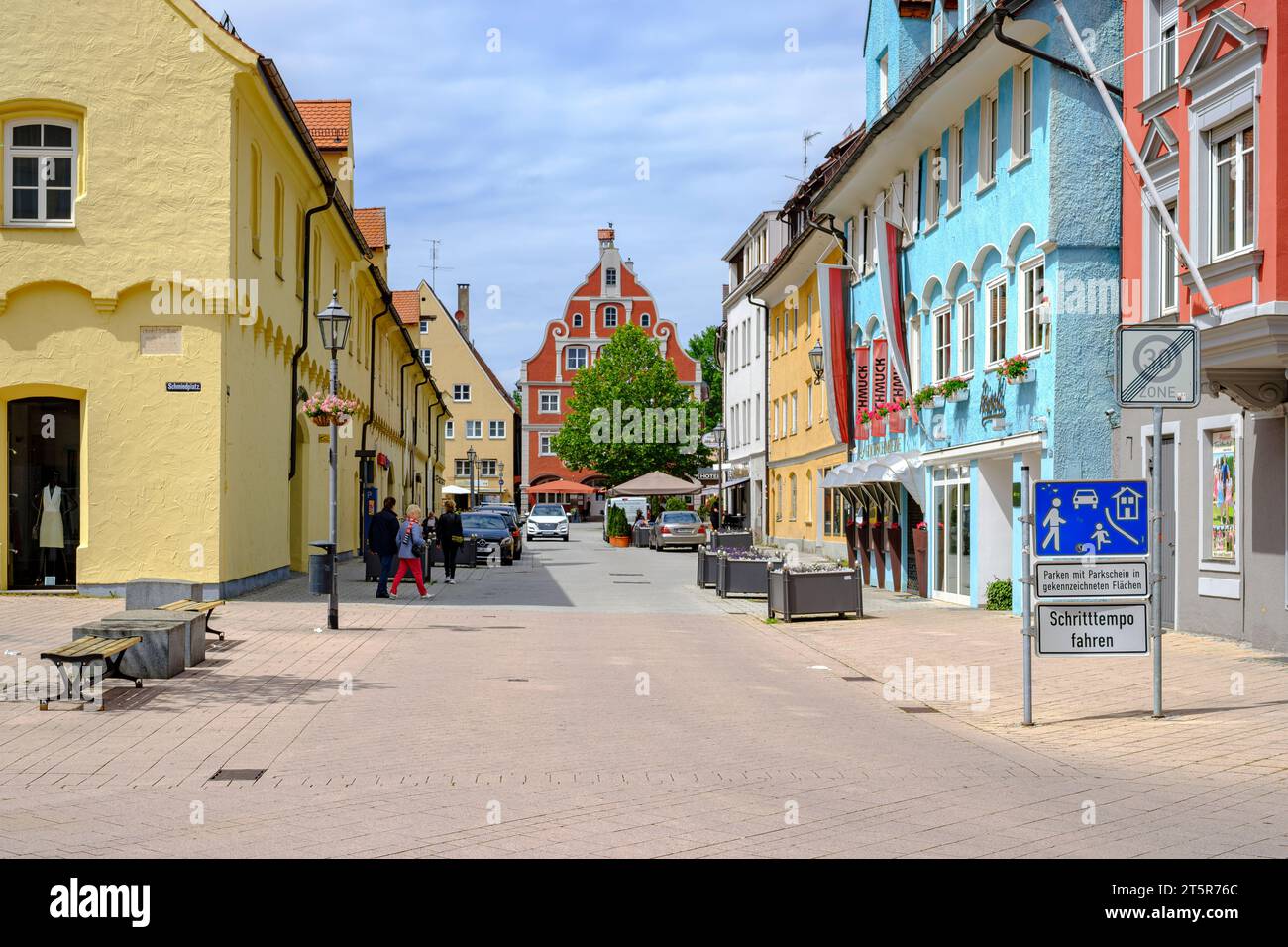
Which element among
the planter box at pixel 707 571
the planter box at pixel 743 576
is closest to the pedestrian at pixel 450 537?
the planter box at pixel 707 571

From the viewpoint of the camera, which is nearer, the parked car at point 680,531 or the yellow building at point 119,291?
the yellow building at point 119,291

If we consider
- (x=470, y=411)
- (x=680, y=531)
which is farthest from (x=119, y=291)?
(x=470, y=411)

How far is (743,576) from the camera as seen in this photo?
25703 mm

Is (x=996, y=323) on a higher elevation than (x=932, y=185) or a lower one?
lower

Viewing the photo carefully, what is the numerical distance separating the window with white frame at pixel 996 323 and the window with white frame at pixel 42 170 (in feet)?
47.2

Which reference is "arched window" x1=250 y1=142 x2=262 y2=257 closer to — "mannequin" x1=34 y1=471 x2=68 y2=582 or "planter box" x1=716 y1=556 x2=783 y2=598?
"mannequin" x1=34 y1=471 x2=68 y2=582

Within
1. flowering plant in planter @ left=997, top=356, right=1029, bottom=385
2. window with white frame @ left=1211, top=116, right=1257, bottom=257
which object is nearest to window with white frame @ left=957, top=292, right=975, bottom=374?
flowering plant in planter @ left=997, top=356, right=1029, bottom=385

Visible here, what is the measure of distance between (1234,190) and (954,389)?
9.31 m

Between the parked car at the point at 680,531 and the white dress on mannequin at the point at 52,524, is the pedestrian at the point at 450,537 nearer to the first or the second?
the white dress on mannequin at the point at 52,524

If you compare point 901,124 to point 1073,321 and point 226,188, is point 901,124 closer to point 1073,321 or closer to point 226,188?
point 1073,321

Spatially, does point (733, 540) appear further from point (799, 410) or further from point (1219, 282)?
point (1219, 282)

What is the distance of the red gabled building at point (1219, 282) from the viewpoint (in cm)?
1354

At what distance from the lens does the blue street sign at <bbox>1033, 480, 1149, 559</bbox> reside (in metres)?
10.5

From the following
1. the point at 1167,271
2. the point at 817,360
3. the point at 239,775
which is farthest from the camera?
the point at 817,360
